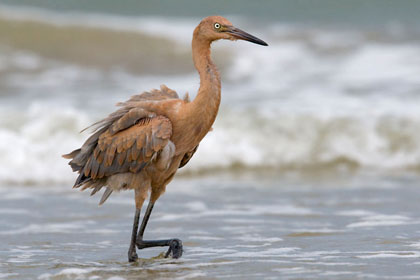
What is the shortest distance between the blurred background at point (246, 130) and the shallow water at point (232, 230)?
3 centimetres

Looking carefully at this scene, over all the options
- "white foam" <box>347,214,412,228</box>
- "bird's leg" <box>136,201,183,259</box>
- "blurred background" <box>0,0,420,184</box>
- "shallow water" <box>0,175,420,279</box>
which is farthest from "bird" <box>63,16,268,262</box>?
"blurred background" <box>0,0,420,184</box>

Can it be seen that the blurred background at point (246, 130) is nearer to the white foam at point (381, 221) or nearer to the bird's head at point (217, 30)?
the white foam at point (381, 221)

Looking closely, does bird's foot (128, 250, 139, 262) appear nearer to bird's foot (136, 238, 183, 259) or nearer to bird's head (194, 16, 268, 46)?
bird's foot (136, 238, 183, 259)

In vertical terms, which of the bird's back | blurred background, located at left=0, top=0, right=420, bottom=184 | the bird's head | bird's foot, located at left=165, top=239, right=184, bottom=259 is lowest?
bird's foot, located at left=165, top=239, right=184, bottom=259

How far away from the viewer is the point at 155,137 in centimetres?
661

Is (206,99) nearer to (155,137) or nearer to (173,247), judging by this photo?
(155,137)

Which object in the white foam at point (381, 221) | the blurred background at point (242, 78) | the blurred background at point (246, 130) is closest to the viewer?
the blurred background at point (246, 130)

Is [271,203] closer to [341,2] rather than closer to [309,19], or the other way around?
[309,19]

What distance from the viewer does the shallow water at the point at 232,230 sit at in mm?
6297

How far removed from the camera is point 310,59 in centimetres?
1675

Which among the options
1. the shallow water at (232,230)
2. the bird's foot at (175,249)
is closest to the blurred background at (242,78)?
the shallow water at (232,230)

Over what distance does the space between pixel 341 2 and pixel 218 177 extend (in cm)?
1230

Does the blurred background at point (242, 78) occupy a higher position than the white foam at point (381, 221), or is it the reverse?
the blurred background at point (242, 78)

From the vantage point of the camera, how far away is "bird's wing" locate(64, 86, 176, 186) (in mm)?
6652
